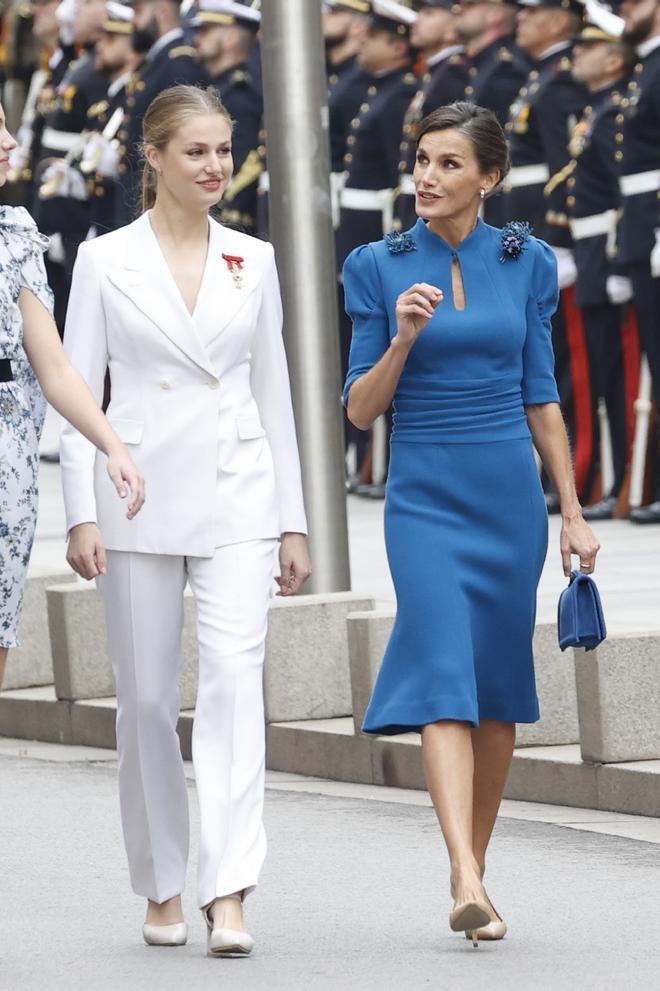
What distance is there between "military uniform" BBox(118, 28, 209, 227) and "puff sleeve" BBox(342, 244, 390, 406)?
10327mm

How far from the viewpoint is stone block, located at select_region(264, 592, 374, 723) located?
30.6 feet

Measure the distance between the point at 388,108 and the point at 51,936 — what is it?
9.64 metres

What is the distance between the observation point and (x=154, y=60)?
57.3 ft

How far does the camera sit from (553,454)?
257 inches

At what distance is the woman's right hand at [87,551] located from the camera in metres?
6.16

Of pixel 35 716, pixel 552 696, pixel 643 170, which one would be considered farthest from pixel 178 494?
pixel 643 170

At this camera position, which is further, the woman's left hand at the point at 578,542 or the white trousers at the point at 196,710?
the woman's left hand at the point at 578,542

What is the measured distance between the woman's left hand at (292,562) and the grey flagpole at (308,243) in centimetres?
333

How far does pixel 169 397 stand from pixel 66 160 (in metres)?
12.7

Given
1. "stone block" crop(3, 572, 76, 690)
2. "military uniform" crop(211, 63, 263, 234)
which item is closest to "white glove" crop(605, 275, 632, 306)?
"military uniform" crop(211, 63, 263, 234)

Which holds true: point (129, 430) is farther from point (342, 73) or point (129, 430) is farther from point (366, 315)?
point (342, 73)

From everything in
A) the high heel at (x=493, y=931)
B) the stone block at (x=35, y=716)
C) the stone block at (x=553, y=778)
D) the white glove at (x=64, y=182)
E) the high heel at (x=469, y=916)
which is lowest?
the high heel at (x=493, y=931)

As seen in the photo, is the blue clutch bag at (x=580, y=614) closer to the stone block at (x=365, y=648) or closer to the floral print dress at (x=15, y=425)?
the floral print dress at (x=15, y=425)

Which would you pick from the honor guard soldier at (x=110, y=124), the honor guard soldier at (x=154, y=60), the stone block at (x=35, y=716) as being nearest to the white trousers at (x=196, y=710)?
the stone block at (x=35, y=716)
